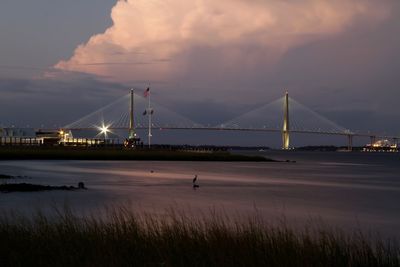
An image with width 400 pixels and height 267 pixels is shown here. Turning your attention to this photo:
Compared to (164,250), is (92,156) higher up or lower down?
higher up

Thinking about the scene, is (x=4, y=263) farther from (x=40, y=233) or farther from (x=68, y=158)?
(x=68, y=158)

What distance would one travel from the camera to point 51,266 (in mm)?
8359

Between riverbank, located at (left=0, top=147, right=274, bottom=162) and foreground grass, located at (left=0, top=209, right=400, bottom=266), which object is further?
riverbank, located at (left=0, top=147, right=274, bottom=162)

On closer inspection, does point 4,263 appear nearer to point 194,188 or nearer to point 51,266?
point 51,266

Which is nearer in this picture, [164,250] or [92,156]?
[164,250]

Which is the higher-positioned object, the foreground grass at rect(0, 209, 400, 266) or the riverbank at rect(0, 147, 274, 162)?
the riverbank at rect(0, 147, 274, 162)

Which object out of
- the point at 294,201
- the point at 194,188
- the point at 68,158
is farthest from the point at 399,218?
the point at 68,158

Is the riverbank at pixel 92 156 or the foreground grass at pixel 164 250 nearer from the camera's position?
the foreground grass at pixel 164 250

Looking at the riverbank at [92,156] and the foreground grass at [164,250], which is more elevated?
the riverbank at [92,156]

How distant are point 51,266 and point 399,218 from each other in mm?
20152

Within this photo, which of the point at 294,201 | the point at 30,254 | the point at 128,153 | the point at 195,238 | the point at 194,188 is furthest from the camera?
the point at 128,153

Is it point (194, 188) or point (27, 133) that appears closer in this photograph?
point (194, 188)

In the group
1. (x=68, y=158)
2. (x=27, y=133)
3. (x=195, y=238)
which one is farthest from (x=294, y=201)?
(x=27, y=133)

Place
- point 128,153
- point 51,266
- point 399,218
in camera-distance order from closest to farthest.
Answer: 1. point 51,266
2. point 399,218
3. point 128,153
